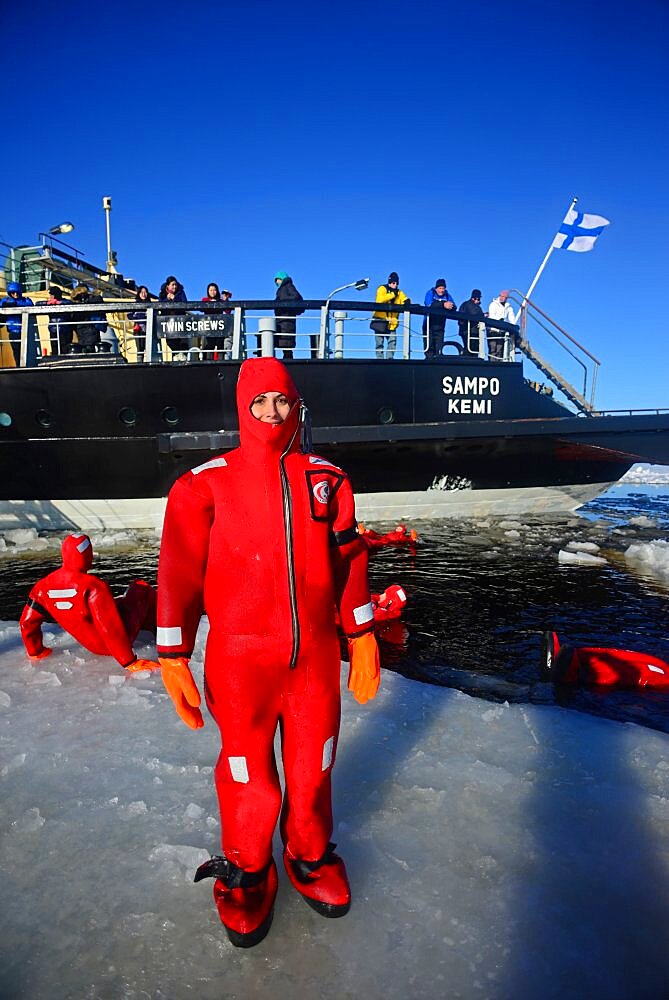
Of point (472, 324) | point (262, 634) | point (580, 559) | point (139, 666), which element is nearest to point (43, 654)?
point (139, 666)

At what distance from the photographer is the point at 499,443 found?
8789 mm

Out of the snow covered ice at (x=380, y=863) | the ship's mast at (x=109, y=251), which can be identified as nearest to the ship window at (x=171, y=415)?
the snow covered ice at (x=380, y=863)

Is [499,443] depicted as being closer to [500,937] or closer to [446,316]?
[446,316]

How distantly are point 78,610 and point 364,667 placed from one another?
2248 mm

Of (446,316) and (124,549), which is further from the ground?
(446,316)

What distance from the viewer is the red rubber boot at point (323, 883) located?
1.54 metres

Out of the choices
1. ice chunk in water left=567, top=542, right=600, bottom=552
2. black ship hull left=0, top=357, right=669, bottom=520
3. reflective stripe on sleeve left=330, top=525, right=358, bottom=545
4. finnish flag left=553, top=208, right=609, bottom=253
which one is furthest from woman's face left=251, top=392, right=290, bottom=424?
finnish flag left=553, top=208, right=609, bottom=253

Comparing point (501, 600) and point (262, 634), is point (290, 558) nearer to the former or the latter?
point (262, 634)

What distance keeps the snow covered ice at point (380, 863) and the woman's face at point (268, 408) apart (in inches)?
55.7

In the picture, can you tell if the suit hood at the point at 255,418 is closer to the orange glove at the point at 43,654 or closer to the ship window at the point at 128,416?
the orange glove at the point at 43,654

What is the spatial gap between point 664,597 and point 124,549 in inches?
271

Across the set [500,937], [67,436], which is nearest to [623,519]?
[67,436]

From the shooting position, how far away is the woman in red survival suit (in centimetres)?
156

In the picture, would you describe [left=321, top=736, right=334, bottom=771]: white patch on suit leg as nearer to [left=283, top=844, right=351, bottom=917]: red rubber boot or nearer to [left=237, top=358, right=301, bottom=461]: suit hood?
[left=283, top=844, right=351, bottom=917]: red rubber boot
